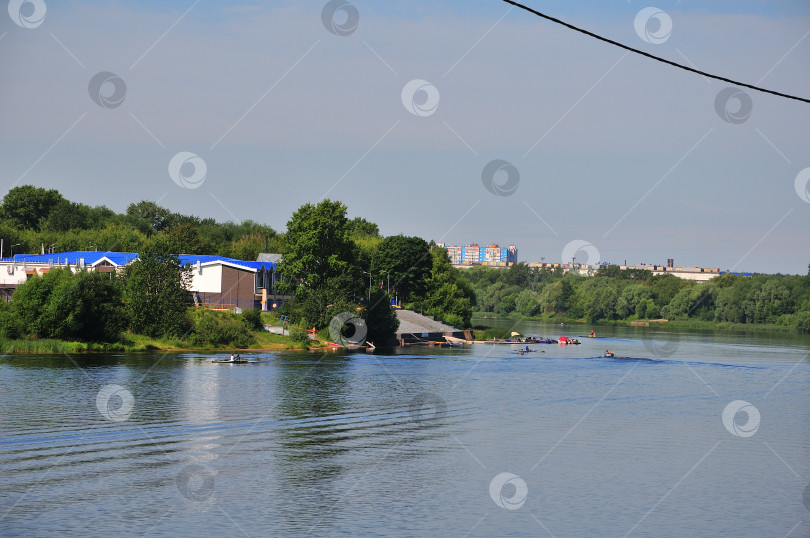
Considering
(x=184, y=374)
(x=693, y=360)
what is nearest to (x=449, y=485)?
(x=184, y=374)

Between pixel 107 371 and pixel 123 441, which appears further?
pixel 107 371

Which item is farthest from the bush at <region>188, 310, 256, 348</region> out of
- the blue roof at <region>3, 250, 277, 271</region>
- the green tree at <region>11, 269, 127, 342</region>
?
the blue roof at <region>3, 250, 277, 271</region>

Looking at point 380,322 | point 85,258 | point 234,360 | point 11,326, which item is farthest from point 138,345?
point 380,322

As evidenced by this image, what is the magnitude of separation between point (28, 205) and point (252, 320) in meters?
82.8

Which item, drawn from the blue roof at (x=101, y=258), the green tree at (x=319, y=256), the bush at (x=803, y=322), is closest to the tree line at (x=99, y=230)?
the blue roof at (x=101, y=258)

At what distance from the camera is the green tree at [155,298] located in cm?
8094

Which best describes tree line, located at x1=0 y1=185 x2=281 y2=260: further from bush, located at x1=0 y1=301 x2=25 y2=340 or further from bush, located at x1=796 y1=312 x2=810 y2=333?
bush, located at x1=796 y1=312 x2=810 y2=333

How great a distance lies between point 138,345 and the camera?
78.8 metres

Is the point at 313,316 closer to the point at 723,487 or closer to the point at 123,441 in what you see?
the point at 123,441

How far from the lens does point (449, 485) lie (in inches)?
1259

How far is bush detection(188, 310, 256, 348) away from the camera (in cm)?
8394

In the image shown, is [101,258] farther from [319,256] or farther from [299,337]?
[299,337]

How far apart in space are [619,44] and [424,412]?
32.1 metres

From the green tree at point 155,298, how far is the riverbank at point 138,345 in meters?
1.14
